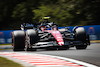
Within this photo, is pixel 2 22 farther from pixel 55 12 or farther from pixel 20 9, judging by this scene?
pixel 55 12

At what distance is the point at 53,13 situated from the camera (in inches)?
1238

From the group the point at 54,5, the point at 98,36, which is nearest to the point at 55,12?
the point at 54,5

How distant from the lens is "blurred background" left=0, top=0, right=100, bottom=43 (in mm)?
28344

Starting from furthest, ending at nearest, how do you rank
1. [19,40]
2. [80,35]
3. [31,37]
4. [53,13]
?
[53,13], [80,35], [19,40], [31,37]

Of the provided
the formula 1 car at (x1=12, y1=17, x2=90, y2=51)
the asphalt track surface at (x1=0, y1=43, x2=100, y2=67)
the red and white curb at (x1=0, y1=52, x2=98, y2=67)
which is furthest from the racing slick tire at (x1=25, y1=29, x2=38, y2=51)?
the red and white curb at (x1=0, y1=52, x2=98, y2=67)

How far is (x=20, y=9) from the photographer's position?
34.0 meters

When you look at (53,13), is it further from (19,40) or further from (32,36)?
(32,36)

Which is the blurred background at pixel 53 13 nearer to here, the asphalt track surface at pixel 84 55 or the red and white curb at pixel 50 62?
the asphalt track surface at pixel 84 55

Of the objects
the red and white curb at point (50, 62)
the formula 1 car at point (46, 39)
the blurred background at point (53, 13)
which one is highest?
the blurred background at point (53, 13)

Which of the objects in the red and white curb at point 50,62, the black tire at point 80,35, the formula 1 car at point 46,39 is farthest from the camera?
the black tire at point 80,35

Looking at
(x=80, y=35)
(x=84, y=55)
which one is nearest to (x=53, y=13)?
(x=80, y=35)

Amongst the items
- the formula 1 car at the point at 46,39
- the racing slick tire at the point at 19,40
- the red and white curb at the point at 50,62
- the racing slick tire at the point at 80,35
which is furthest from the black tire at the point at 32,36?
the red and white curb at the point at 50,62

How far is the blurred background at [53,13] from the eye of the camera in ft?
93.0

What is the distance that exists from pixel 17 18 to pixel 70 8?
28.0 feet
